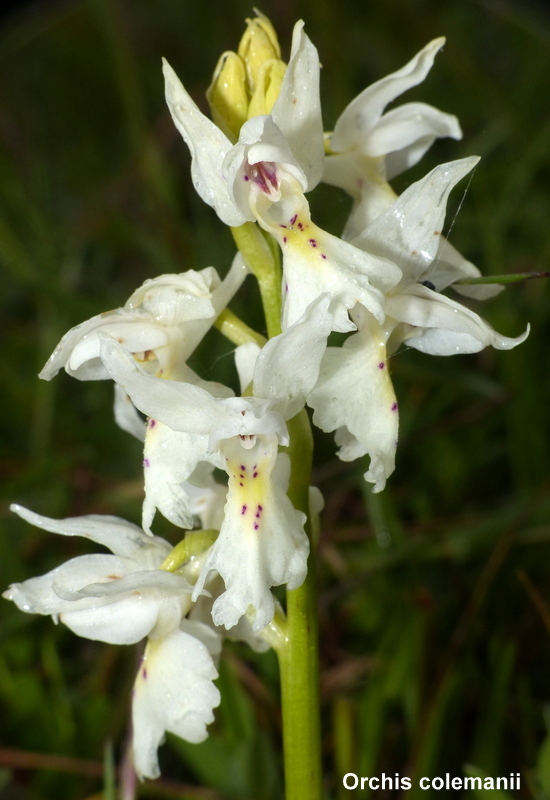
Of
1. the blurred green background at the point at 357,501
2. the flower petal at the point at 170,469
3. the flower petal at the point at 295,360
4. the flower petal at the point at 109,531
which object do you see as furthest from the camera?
the blurred green background at the point at 357,501

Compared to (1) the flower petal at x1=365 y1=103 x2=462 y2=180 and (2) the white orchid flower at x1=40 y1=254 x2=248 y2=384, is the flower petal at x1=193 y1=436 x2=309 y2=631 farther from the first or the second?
(1) the flower petal at x1=365 y1=103 x2=462 y2=180

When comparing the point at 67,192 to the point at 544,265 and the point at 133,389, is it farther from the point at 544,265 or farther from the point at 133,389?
the point at 133,389

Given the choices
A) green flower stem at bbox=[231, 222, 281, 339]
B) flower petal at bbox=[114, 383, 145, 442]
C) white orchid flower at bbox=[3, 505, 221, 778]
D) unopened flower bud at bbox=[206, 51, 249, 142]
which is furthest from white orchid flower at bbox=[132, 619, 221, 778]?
unopened flower bud at bbox=[206, 51, 249, 142]

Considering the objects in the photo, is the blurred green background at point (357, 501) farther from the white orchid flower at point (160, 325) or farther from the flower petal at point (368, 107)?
the white orchid flower at point (160, 325)

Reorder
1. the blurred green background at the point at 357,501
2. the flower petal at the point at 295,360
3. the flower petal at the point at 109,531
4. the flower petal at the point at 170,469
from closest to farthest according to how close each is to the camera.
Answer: the flower petal at the point at 295,360 → the flower petal at the point at 170,469 → the flower petal at the point at 109,531 → the blurred green background at the point at 357,501

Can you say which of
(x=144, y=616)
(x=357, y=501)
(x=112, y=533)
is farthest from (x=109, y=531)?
(x=357, y=501)

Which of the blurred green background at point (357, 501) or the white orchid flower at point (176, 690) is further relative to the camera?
the blurred green background at point (357, 501)

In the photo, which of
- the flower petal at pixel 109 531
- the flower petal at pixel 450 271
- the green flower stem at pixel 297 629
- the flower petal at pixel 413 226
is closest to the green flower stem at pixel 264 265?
the green flower stem at pixel 297 629
